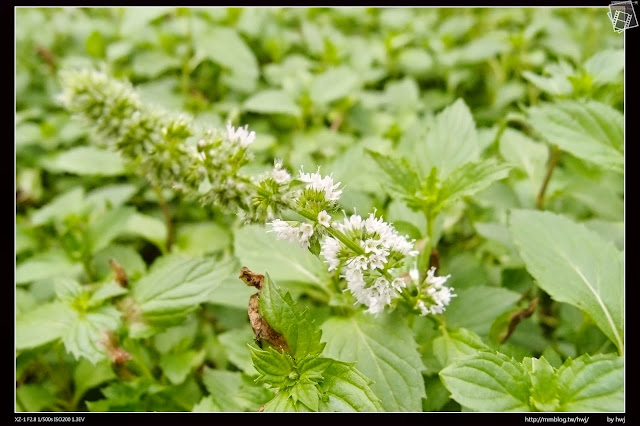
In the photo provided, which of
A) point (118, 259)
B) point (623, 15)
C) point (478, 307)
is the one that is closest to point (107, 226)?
point (118, 259)

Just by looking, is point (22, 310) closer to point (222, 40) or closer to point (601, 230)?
point (222, 40)

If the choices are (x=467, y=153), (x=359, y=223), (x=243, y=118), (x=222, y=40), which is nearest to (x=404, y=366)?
(x=359, y=223)

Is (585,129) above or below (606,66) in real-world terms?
below

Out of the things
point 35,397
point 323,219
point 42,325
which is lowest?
point 35,397

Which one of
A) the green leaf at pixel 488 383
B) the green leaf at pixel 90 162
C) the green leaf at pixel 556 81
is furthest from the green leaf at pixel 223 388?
the green leaf at pixel 556 81

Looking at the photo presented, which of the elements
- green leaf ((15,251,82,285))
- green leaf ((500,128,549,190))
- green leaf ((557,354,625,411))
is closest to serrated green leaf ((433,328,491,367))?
green leaf ((557,354,625,411))

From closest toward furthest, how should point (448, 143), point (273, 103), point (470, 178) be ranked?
point (470, 178) → point (448, 143) → point (273, 103)

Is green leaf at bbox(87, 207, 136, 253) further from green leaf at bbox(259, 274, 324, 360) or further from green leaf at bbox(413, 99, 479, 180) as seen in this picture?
green leaf at bbox(413, 99, 479, 180)

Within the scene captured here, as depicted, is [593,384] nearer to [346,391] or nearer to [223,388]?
[346,391]
